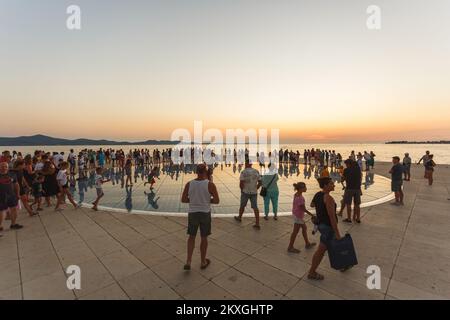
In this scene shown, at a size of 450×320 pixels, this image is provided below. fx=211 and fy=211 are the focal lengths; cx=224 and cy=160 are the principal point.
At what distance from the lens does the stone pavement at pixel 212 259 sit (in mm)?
3215

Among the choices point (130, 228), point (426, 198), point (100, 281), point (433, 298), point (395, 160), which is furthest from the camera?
point (426, 198)

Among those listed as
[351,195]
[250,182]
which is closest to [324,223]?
[250,182]

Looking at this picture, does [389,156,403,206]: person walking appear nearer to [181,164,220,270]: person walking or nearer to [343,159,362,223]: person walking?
[343,159,362,223]: person walking

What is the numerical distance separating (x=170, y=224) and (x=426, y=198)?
414 inches

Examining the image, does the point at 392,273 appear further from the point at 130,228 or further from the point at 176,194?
the point at 176,194

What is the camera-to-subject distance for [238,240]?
498 cm

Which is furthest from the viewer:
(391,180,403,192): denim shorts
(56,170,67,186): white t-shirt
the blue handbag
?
(391,180,403,192): denim shorts

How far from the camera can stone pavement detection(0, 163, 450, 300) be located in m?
3.21

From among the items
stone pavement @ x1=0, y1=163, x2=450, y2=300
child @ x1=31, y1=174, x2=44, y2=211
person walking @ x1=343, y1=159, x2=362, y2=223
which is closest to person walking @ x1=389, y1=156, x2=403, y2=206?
stone pavement @ x1=0, y1=163, x2=450, y2=300

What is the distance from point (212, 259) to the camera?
13.6 ft

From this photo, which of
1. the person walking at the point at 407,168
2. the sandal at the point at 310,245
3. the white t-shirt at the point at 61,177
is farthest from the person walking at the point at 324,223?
the person walking at the point at 407,168

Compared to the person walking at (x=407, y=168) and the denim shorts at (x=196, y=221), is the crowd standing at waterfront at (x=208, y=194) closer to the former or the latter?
the denim shorts at (x=196, y=221)

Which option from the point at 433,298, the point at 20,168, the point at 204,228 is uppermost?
the point at 20,168

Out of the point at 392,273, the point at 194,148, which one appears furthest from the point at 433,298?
the point at 194,148
